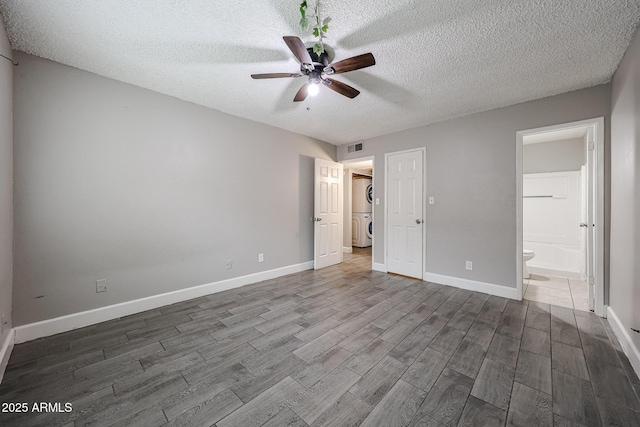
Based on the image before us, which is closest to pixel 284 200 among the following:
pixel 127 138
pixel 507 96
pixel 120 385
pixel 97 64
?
pixel 127 138

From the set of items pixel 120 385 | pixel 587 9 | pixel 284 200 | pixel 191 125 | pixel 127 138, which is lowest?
pixel 120 385

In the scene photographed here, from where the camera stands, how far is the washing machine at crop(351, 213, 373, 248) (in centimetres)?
711

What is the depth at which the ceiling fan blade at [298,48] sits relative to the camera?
1.55 metres

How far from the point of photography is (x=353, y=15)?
1.66 m

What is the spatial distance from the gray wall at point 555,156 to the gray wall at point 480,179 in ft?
5.47

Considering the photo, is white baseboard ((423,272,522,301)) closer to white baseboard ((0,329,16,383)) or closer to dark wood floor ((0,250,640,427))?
dark wood floor ((0,250,640,427))

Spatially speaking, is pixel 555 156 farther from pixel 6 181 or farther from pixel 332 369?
pixel 6 181

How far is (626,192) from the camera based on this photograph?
201cm

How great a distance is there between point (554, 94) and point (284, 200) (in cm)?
380

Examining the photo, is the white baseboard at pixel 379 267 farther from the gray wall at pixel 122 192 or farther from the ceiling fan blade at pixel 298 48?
the ceiling fan blade at pixel 298 48

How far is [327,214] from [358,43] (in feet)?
10.1

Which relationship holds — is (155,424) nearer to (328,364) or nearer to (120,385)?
(120,385)

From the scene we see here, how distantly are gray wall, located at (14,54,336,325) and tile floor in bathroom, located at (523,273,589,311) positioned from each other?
153 inches

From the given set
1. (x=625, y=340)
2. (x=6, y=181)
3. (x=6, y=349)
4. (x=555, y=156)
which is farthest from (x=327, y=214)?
(x=555, y=156)
